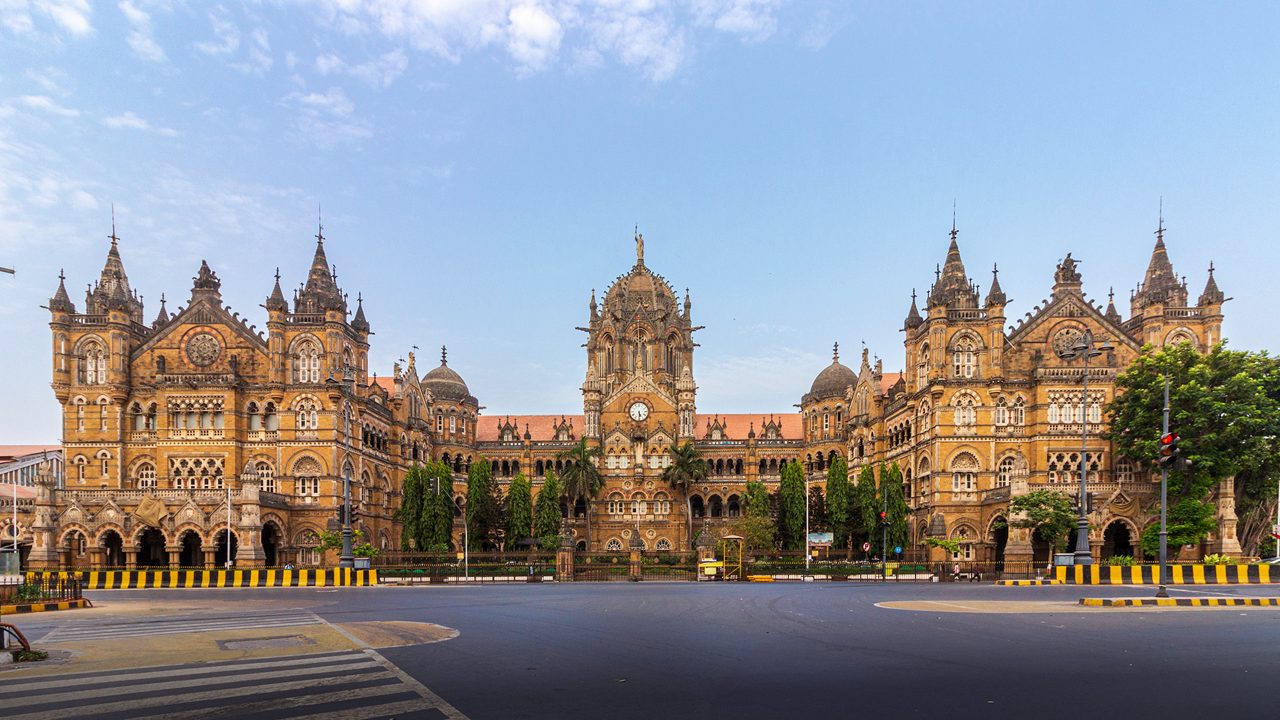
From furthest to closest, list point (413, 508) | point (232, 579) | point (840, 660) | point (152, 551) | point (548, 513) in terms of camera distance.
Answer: point (548, 513) → point (413, 508) → point (152, 551) → point (232, 579) → point (840, 660)

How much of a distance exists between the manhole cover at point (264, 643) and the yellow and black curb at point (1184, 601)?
21.0 meters

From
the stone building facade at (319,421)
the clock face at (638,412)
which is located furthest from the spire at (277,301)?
the clock face at (638,412)

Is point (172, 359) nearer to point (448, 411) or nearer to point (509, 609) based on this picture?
point (448, 411)

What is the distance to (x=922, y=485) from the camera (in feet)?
195

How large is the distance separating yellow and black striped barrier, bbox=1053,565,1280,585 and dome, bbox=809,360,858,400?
40179 mm

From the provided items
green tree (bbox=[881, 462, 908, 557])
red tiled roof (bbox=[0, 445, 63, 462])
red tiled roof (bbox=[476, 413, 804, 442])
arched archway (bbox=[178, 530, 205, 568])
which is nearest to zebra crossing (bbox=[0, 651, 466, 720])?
green tree (bbox=[881, 462, 908, 557])

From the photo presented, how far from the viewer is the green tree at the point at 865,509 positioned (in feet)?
191

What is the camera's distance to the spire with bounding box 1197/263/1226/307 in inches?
2218

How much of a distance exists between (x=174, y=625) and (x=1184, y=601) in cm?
2736

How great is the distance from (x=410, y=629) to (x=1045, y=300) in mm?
52926

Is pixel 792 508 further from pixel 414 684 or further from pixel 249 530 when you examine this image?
pixel 414 684

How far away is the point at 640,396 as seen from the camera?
78.1 m

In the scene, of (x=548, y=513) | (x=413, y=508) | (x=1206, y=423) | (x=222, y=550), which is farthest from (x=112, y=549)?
(x=1206, y=423)

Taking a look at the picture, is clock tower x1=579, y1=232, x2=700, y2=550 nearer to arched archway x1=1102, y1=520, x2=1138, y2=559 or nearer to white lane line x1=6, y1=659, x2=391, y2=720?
arched archway x1=1102, y1=520, x2=1138, y2=559
